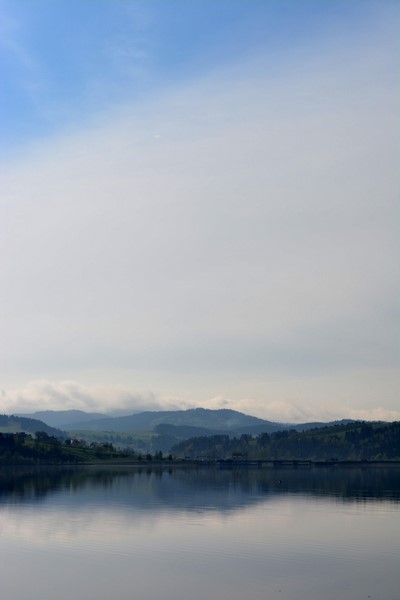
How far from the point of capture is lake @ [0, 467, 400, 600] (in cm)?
8156

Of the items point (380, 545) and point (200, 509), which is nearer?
point (380, 545)

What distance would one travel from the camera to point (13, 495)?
651ft

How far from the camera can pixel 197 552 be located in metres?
107

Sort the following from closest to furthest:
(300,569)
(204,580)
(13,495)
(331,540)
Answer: (204,580) → (300,569) → (331,540) → (13,495)

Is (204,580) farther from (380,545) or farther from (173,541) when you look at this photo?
(380,545)

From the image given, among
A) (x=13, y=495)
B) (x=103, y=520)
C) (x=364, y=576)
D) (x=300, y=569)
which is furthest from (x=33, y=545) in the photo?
(x=13, y=495)

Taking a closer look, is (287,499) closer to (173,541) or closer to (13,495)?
(13,495)

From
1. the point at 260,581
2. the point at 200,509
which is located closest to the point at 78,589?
the point at 260,581

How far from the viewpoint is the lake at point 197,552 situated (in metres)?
81.6

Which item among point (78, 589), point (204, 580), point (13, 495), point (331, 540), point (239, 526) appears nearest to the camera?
point (78, 589)

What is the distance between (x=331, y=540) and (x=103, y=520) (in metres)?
43.5

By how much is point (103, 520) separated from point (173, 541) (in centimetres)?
3010

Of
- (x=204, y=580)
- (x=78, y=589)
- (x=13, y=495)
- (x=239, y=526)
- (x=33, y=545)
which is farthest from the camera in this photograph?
(x=13, y=495)

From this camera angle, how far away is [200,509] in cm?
16350
